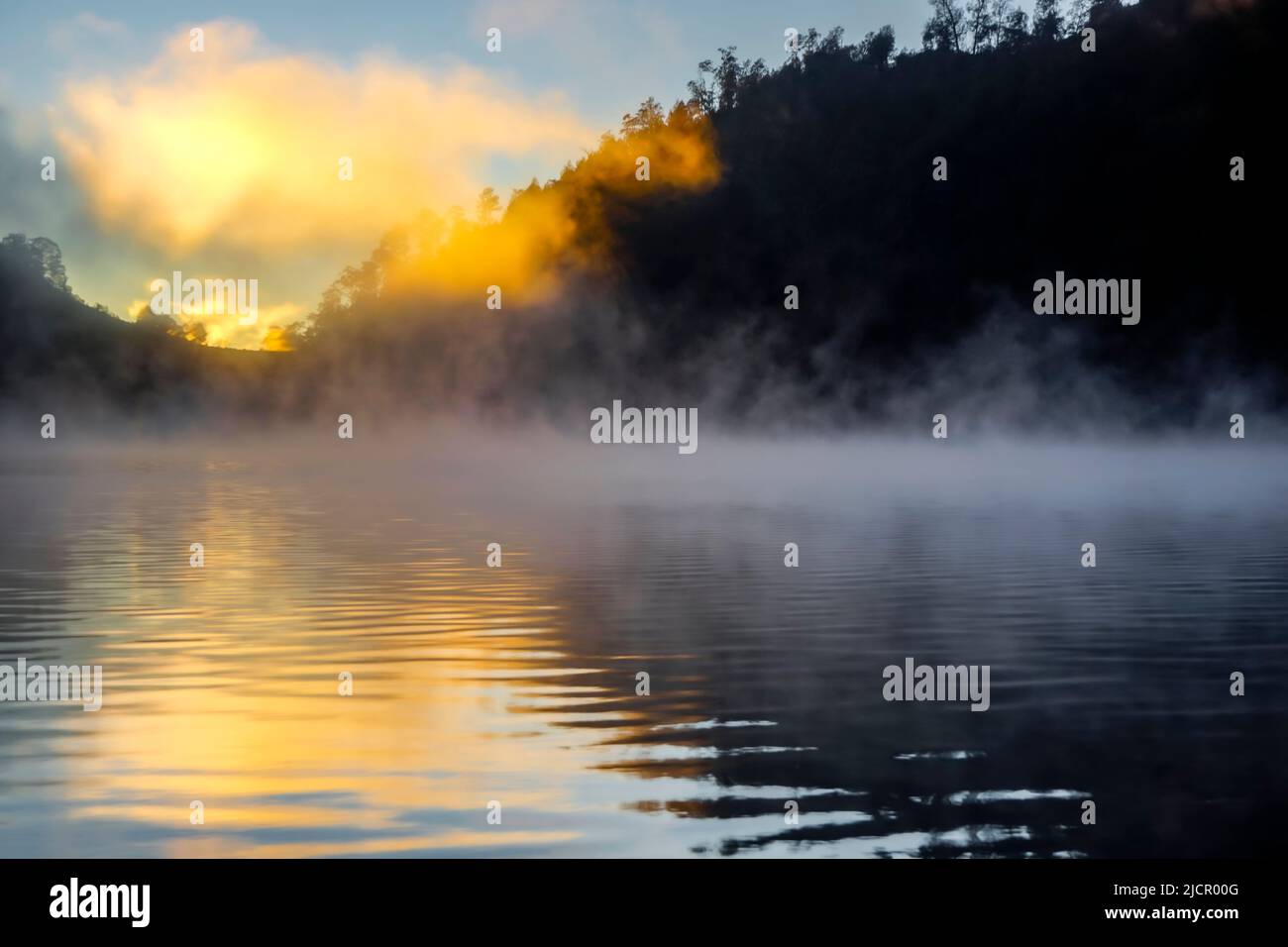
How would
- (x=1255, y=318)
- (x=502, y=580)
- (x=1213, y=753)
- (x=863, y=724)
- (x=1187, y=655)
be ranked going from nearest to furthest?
(x=1213, y=753), (x=863, y=724), (x=1187, y=655), (x=502, y=580), (x=1255, y=318)

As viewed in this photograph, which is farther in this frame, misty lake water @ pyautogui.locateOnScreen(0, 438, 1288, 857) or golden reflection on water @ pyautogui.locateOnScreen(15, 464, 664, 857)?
golden reflection on water @ pyautogui.locateOnScreen(15, 464, 664, 857)

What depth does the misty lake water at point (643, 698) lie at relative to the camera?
11203 mm

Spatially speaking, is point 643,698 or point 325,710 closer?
Answer: point 325,710

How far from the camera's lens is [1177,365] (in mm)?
189875

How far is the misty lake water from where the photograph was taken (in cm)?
1120

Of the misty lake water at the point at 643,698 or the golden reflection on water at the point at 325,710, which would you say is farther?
the golden reflection on water at the point at 325,710

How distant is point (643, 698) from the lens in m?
16.4
